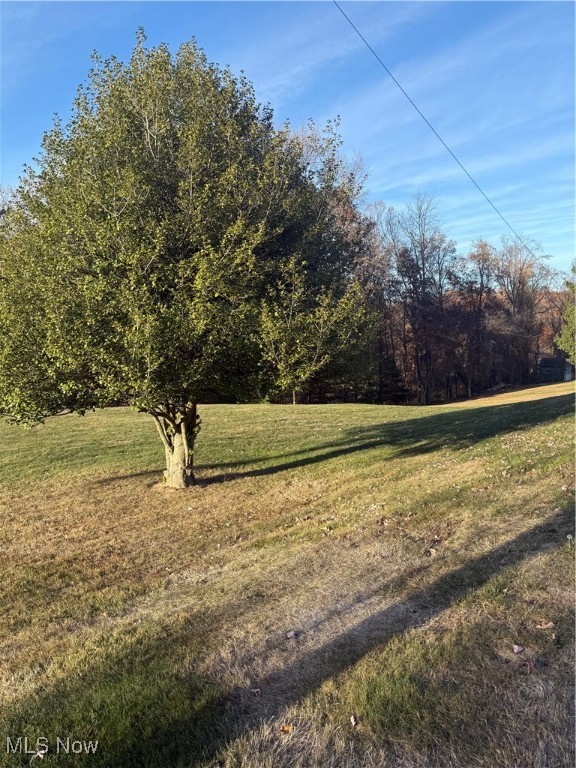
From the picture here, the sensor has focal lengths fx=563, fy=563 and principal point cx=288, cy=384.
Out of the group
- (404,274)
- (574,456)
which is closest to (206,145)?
(574,456)

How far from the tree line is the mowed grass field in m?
2.42

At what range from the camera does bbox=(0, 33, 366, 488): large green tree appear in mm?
8664

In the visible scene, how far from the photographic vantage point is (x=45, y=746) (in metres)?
3.30

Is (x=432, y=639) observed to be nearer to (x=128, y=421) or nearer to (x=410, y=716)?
(x=410, y=716)

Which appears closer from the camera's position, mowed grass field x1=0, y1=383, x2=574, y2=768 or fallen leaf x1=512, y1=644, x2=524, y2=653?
mowed grass field x1=0, y1=383, x2=574, y2=768

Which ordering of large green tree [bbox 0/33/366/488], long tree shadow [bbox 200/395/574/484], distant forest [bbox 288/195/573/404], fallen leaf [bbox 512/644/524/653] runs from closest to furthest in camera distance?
fallen leaf [bbox 512/644/524/653] → large green tree [bbox 0/33/366/488] → long tree shadow [bbox 200/395/574/484] → distant forest [bbox 288/195/573/404]

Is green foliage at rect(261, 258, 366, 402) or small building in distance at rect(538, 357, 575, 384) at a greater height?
green foliage at rect(261, 258, 366, 402)

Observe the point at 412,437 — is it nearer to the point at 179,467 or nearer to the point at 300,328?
the point at 179,467

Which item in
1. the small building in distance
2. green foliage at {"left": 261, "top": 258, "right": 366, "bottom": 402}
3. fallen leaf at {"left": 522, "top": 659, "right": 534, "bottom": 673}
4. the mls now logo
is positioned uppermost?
green foliage at {"left": 261, "top": 258, "right": 366, "bottom": 402}

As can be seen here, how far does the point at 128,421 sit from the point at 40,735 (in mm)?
20359

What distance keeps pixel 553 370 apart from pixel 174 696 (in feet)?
233

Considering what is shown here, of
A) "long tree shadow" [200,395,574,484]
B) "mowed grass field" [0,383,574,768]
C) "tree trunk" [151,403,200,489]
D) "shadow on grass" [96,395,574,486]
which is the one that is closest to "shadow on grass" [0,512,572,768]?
"mowed grass field" [0,383,574,768]

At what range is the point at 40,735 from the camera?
3412 millimetres

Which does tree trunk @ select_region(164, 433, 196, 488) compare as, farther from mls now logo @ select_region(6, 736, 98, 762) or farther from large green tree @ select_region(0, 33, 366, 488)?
mls now logo @ select_region(6, 736, 98, 762)
